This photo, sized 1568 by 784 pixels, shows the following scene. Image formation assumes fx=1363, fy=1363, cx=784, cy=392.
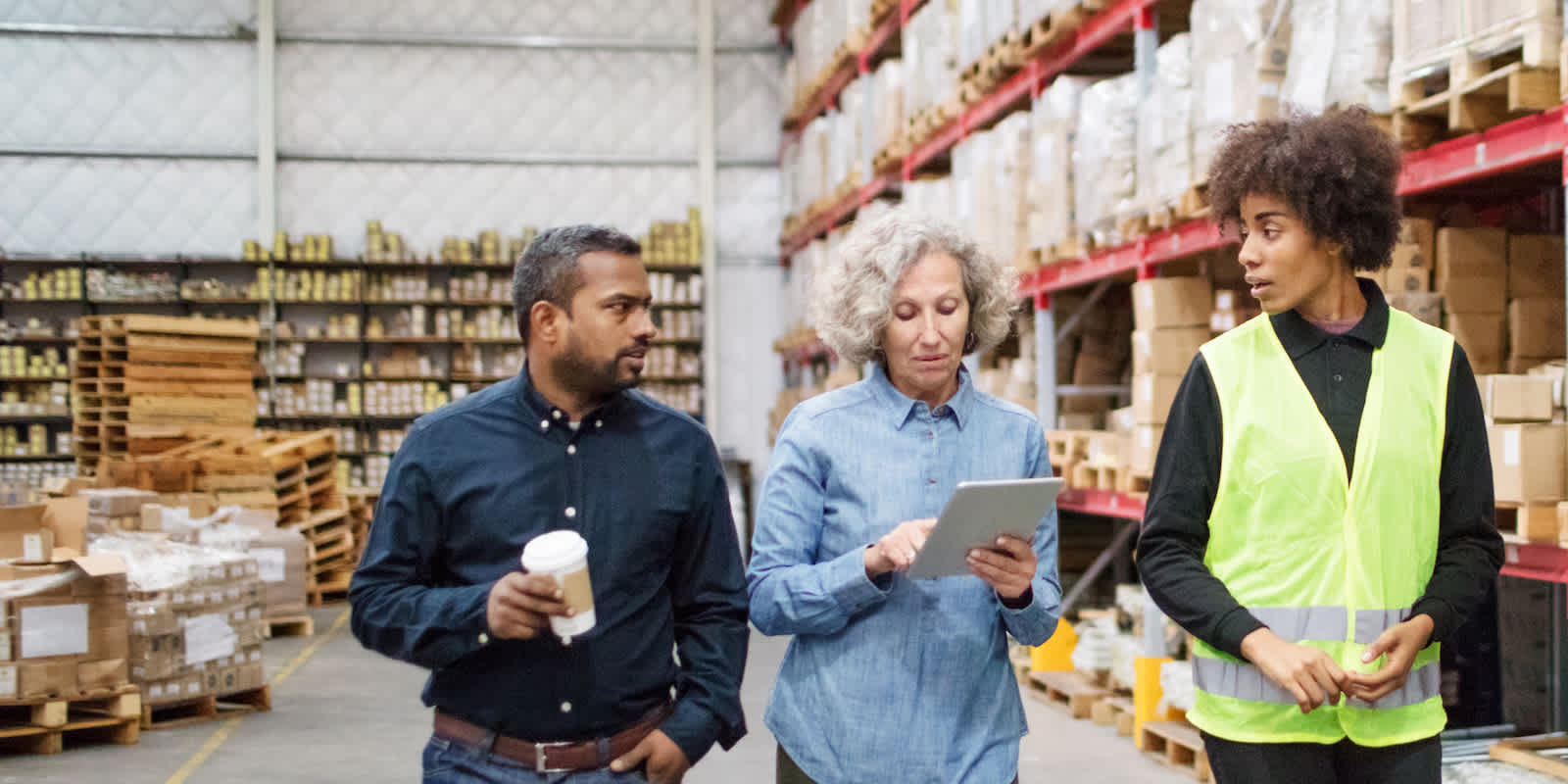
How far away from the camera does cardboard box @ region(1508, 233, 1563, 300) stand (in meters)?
4.27

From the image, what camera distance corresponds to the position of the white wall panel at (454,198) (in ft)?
49.0

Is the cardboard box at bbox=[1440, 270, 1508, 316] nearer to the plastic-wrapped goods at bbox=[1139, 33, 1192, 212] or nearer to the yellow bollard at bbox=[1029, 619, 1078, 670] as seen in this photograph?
the plastic-wrapped goods at bbox=[1139, 33, 1192, 212]

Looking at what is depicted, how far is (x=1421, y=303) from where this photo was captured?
4.22 metres

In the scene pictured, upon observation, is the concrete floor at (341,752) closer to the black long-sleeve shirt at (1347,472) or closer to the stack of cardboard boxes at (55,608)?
the stack of cardboard boxes at (55,608)

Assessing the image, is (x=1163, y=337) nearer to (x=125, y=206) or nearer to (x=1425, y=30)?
(x=1425, y=30)

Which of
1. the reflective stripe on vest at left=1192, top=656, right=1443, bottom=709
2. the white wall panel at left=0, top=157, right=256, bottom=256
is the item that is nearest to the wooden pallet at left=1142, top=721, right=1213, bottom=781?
the reflective stripe on vest at left=1192, top=656, right=1443, bottom=709

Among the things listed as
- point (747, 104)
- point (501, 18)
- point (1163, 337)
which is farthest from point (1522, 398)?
point (501, 18)

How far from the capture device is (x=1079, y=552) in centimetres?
870

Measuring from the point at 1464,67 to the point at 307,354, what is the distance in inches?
519

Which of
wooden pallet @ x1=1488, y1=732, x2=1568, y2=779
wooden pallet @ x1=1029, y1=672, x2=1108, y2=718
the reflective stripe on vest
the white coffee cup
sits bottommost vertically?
wooden pallet @ x1=1029, y1=672, x2=1108, y2=718

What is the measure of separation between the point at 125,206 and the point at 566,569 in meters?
14.4

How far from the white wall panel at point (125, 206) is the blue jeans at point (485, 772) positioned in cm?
1383

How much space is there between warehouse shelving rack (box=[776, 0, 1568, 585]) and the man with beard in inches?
44.9

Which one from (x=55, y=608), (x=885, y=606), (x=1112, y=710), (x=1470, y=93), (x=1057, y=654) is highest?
(x=1470, y=93)
